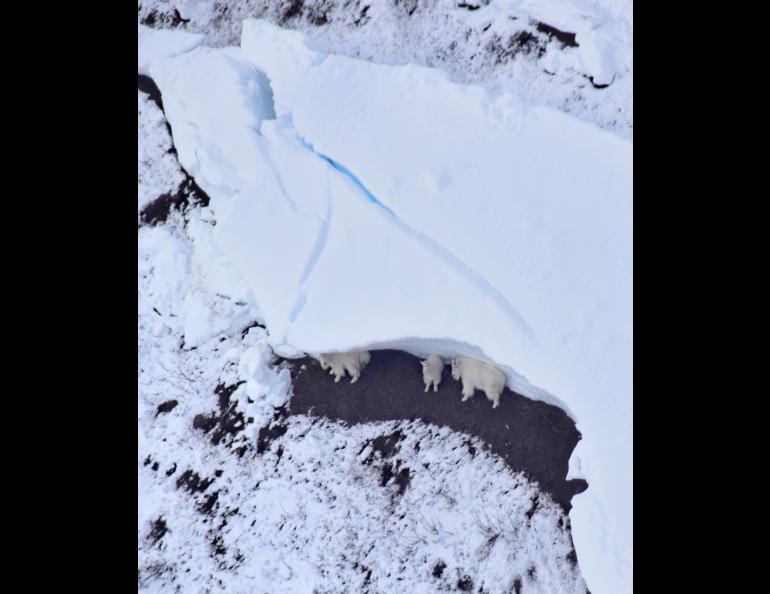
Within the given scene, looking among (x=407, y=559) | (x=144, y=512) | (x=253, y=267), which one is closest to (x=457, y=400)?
(x=407, y=559)

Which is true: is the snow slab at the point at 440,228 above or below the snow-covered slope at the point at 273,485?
above

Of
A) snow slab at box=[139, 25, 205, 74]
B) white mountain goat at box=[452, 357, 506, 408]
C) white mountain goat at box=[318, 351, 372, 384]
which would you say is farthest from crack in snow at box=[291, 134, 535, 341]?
snow slab at box=[139, 25, 205, 74]

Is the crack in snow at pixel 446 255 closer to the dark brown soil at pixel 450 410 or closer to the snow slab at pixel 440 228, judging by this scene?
the snow slab at pixel 440 228

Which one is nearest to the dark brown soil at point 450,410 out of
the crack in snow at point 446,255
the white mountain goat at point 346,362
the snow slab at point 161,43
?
the white mountain goat at point 346,362

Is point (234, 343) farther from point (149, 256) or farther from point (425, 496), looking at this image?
point (425, 496)

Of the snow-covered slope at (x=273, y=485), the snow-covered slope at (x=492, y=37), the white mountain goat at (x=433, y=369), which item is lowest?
the snow-covered slope at (x=273, y=485)

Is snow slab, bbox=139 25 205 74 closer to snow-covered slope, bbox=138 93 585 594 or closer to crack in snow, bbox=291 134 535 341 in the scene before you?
snow-covered slope, bbox=138 93 585 594

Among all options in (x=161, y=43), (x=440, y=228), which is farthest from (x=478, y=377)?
(x=161, y=43)
